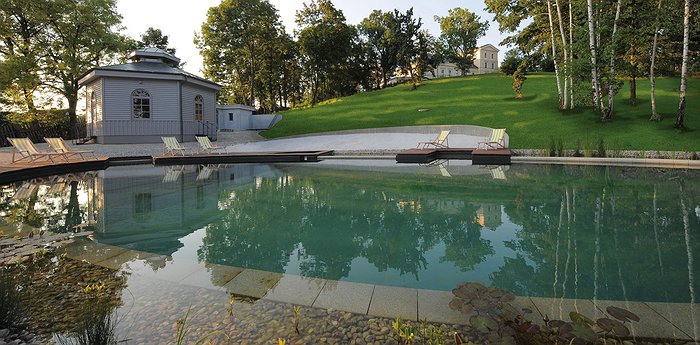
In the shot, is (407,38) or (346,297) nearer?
(346,297)

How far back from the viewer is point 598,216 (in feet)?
19.8

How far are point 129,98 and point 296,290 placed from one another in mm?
21969

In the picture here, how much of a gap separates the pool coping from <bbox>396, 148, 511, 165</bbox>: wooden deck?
449 inches

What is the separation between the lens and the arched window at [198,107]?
23359 millimetres

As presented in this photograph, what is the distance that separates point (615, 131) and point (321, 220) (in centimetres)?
1717

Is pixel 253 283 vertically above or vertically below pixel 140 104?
below

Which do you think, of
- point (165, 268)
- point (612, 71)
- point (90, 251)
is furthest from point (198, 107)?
point (612, 71)

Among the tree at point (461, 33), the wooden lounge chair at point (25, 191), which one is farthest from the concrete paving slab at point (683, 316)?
the tree at point (461, 33)

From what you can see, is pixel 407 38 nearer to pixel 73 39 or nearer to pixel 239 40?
pixel 239 40

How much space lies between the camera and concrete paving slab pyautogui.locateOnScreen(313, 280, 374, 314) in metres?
2.91

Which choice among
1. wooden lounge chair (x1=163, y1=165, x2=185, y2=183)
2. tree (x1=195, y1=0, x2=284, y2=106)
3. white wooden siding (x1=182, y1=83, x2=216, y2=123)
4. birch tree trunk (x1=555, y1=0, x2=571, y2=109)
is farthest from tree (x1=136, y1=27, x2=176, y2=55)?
birch tree trunk (x1=555, y1=0, x2=571, y2=109)

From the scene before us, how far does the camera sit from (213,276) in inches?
144

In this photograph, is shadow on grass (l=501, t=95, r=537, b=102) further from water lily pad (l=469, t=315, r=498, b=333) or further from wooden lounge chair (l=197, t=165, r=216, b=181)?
water lily pad (l=469, t=315, r=498, b=333)

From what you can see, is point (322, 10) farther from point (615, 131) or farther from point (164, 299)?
point (164, 299)
